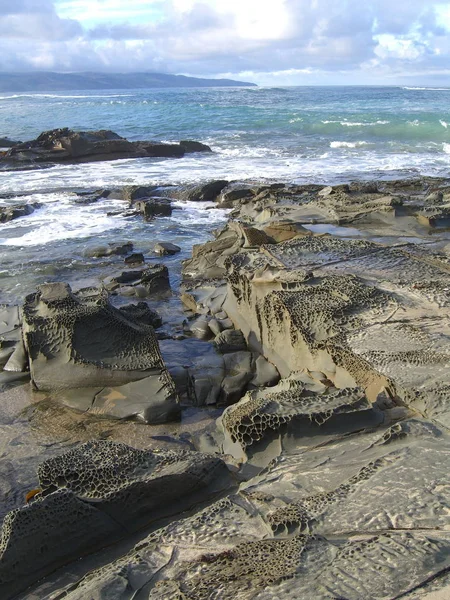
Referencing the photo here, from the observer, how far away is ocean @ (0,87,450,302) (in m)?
9.95

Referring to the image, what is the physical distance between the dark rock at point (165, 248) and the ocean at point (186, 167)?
161 millimetres

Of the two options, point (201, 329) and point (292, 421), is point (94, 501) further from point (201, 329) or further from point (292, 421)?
point (201, 329)

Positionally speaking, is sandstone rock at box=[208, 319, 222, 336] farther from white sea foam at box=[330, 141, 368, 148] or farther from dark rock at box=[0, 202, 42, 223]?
white sea foam at box=[330, 141, 368, 148]

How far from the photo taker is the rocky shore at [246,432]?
7.93 ft

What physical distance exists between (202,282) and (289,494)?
5065mm

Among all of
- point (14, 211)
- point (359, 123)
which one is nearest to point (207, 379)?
point (14, 211)

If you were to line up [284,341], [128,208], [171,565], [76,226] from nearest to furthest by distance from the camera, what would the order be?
[171,565] < [284,341] < [76,226] < [128,208]

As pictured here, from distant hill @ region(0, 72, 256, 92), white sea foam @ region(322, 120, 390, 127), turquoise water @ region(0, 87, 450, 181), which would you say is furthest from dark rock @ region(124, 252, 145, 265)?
distant hill @ region(0, 72, 256, 92)

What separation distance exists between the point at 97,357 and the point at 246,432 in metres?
1.98

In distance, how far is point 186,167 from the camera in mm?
18438

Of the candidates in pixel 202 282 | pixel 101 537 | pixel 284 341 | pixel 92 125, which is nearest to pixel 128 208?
pixel 202 282

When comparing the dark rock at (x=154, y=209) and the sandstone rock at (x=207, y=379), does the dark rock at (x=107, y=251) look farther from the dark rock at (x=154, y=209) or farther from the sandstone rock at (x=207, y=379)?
the sandstone rock at (x=207, y=379)

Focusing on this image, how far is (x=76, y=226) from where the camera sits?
1142 centimetres

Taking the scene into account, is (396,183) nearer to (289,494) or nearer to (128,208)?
(128,208)
